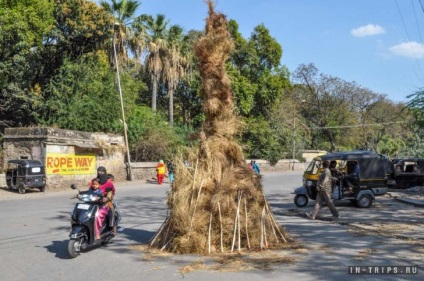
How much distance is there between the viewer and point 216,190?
28.4 feet

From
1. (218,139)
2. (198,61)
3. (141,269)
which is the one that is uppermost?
(198,61)

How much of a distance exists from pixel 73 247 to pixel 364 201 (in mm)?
11416

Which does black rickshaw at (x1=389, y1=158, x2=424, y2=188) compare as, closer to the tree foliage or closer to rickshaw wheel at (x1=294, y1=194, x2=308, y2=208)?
the tree foliage

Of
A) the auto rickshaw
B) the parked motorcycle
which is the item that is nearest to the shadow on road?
the parked motorcycle

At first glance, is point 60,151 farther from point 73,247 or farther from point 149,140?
point 73,247

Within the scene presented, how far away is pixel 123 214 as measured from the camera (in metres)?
14.4

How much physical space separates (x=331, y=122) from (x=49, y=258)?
57.9 meters

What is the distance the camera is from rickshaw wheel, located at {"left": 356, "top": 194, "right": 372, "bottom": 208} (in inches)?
639

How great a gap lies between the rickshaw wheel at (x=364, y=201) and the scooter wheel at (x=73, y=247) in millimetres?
11066

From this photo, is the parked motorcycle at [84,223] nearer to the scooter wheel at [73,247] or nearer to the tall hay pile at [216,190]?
the scooter wheel at [73,247]

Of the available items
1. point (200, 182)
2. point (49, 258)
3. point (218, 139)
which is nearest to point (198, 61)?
point (218, 139)

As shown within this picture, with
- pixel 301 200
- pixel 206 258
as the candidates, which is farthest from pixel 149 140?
pixel 206 258

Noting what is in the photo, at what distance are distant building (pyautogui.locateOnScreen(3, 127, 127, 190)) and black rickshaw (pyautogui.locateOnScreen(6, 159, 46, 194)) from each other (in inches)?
55.8

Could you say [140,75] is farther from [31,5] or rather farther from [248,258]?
[248,258]
